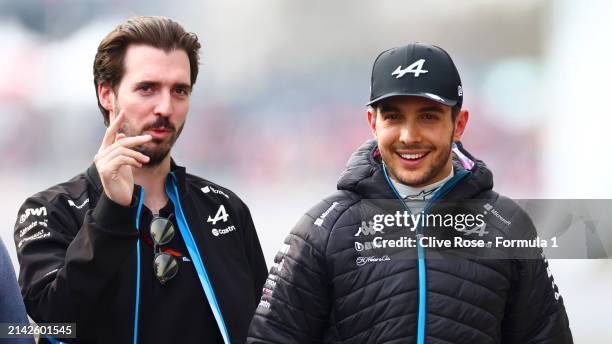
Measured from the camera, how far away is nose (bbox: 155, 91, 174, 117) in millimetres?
2252

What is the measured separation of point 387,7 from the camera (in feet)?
12.3

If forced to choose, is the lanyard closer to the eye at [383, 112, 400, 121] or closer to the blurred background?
the eye at [383, 112, 400, 121]

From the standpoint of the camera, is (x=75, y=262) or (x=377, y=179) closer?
(x=75, y=262)

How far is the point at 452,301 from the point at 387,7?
6.76 feet

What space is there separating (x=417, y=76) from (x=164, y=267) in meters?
0.84

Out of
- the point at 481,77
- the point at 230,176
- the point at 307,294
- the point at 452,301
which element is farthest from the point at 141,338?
the point at 481,77

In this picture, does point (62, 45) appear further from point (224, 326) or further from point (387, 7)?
point (224, 326)

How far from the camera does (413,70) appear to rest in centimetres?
210

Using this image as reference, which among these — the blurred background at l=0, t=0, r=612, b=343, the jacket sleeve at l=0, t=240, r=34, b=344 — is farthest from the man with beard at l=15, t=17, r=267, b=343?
the blurred background at l=0, t=0, r=612, b=343

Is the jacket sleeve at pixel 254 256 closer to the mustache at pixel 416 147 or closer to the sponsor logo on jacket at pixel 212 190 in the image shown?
the sponsor logo on jacket at pixel 212 190

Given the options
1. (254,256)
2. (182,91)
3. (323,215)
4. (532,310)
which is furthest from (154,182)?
(532,310)

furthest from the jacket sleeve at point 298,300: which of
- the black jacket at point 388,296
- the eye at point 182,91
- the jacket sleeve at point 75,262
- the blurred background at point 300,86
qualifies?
the blurred background at point 300,86

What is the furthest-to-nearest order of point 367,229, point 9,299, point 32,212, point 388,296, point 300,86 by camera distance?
point 300,86 < point 32,212 < point 367,229 < point 388,296 < point 9,299

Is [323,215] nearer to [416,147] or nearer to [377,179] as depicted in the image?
[377,179]
